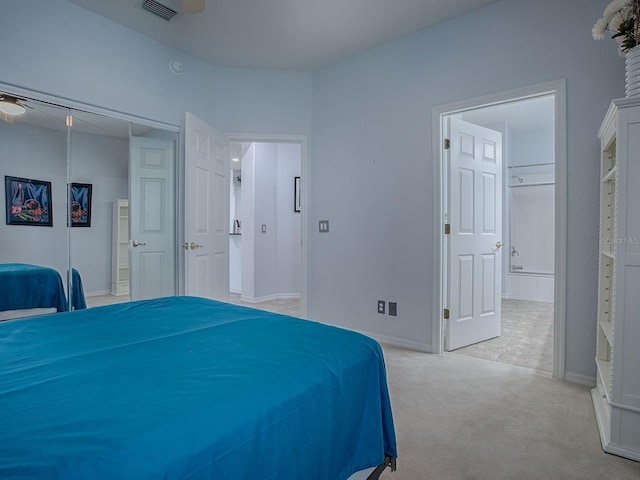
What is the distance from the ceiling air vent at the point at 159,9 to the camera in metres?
2.72

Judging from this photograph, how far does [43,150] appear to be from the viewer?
2.68 m

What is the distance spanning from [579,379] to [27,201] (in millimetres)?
3975

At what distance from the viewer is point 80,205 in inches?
112

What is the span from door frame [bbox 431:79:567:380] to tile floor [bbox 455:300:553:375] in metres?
0.29

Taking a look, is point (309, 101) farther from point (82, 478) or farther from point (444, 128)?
point (82, 478)

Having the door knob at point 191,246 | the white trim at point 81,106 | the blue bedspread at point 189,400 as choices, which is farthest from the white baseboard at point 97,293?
the blue bedspread at point 189,400

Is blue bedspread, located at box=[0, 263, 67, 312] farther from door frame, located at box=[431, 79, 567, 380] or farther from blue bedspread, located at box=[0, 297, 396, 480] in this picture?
door frame, located at box=[431, 79, 567, 380]

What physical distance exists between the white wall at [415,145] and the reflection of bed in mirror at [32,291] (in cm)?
217

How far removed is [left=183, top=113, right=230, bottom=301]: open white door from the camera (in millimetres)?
3236

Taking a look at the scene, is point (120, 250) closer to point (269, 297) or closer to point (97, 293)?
point (97, 293)

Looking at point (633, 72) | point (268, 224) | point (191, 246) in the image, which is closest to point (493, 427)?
point (633, 72)

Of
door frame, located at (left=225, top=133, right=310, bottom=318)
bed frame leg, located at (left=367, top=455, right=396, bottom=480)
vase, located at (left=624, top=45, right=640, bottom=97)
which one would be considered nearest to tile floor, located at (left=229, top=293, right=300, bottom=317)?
door frame, located at (left=225, top=133, right=310, bottom=318)

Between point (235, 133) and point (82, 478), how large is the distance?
11.9 ft

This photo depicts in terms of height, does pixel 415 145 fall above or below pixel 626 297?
above
